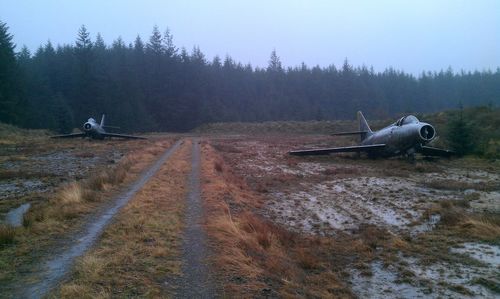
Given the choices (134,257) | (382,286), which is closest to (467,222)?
(382,286)

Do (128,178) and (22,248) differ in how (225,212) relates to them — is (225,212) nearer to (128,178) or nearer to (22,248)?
(22,248)

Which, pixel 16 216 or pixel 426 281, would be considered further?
pixel 16 216

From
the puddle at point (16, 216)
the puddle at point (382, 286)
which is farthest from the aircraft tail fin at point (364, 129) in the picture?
the puddle at point (16, 216)

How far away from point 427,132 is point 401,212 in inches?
464

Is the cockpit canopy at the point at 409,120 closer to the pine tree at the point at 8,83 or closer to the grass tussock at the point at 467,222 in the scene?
the grass tussock at the point at 467,222

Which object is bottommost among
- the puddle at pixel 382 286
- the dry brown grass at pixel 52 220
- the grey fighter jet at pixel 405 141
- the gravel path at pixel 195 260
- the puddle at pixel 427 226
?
the puddle at pixel 382 286

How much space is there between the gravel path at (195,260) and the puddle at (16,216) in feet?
13.3

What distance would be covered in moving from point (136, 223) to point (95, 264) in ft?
8.46

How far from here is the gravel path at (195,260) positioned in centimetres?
544

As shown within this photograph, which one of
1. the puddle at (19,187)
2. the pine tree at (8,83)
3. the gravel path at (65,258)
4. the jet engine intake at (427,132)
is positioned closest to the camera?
the gravel path at (65,258)

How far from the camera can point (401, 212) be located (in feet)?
36.6

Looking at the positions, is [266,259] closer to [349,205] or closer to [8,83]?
[349,205]

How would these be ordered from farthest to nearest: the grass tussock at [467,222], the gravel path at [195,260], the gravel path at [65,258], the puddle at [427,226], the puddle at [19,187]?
the puddle at [19,187], the puddle at [427,226], the grass tussock at [467,222], the gravel path at [195,260], the gravel path at [65,258]

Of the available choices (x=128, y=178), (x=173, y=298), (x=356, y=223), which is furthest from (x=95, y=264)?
(x=128, y=178)
